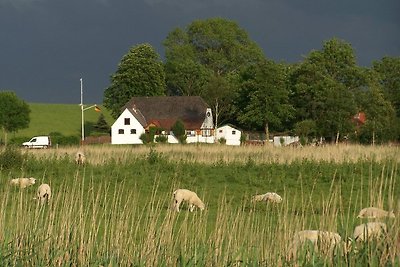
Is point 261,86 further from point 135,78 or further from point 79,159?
point 79,159

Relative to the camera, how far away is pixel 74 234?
8695 millimetres

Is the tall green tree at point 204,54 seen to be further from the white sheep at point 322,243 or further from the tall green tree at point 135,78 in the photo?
the white sheep at point 322,243

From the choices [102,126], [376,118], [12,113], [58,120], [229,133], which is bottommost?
[229,133]

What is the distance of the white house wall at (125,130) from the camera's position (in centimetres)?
7712

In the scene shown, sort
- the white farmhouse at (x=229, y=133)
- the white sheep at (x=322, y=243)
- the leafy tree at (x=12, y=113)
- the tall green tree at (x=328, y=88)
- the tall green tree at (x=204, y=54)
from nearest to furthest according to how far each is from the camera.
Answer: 1. the white sheep at (x=322, y=243)
2. the tall green tree at (x=328, y=88)
3. the white farmhouse at (x=229, y=133)
4. the leafy tree at (x=12, y=113)
5. the tall green tree at (x=204, y=54)

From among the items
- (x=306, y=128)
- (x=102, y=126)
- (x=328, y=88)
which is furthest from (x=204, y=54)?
(x=306, y=128)

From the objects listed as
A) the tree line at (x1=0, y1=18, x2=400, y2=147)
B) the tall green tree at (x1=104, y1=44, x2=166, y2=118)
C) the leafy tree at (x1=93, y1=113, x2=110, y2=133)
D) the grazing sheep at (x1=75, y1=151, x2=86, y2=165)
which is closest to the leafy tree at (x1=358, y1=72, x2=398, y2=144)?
the tree line at (x1=0, y1=18, x2=400, y2=147)

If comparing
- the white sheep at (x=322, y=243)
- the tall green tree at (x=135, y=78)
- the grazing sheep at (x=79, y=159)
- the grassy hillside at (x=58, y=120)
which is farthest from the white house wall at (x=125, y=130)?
the white sheep at (x=322, y=243)

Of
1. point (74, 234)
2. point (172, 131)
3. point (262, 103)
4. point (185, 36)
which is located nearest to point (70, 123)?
point (185, 36)

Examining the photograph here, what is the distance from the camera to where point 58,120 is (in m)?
110

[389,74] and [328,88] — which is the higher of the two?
[389,74]

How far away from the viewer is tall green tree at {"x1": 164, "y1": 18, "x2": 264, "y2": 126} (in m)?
89.7

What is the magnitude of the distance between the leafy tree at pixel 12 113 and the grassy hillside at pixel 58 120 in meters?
10.9

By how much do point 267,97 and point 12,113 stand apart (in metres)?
31.6
